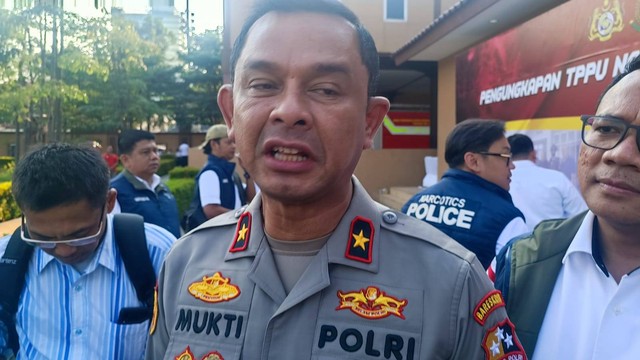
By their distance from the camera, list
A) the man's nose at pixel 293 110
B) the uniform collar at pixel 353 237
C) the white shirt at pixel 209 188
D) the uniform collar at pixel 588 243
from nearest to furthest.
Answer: the man's nose at pixel 293 110, the uniform collar at pixel 353 237, the uniform collar at pixel 588 243, the white shirt at pixel 209 188

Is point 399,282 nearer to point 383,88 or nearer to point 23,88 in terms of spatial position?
point 23,88

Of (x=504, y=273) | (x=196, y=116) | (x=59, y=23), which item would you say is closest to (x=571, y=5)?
(x=504, y=273)

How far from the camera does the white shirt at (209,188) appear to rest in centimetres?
492

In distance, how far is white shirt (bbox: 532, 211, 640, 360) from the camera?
1448mm

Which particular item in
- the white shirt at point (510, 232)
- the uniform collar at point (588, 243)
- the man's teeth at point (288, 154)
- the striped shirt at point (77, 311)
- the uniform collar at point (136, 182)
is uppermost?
the man's teeth at point (288, 154)

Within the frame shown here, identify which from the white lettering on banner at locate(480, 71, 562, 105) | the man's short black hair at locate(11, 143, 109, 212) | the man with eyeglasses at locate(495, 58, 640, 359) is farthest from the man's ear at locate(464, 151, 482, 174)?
the white lettering on banner at locate(480, 71, 562, 105)

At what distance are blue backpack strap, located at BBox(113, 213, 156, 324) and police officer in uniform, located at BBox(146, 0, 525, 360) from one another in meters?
0.51

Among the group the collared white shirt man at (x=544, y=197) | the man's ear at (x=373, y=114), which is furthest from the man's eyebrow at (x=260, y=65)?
the collared white shirt man at (x=544, y=197)

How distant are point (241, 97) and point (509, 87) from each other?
598 centimetres

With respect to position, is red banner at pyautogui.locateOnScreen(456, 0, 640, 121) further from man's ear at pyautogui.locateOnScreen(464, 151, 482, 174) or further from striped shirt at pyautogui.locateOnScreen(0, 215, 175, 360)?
striped shirt at pyautogui.locateOnScreen(0, 215, 175, 360)

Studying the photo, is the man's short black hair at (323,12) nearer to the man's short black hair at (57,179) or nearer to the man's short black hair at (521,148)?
the man's short black hair at (57,179)

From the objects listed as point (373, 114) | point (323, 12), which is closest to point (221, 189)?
point (373, 114)

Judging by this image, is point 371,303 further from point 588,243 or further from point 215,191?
point 215,191

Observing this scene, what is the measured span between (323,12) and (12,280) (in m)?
1.47
